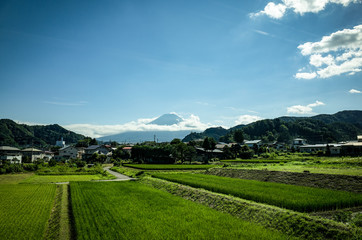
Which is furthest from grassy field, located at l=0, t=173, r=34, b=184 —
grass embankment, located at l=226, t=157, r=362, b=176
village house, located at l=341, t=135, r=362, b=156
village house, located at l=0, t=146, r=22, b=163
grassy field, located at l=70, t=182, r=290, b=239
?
village house, located at l=341, t=135, r=362, b=156

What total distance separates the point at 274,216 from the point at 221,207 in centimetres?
374

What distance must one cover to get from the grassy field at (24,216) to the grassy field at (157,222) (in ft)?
5.85

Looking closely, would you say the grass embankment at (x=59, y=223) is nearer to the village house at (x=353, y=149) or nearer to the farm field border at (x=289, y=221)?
the farm field border at (x=289, y=221)

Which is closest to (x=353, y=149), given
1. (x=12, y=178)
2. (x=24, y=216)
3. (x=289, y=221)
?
(x=289, y=221)

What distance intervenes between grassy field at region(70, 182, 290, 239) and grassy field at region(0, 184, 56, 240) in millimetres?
1784

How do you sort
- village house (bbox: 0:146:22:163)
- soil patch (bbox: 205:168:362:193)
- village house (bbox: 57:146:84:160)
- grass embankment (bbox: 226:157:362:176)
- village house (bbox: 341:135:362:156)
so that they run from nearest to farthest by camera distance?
1. soil patch (bbox: 205:168:362:193)
2. grass embankment (bbox: 226:157:362:176)
3. village house (bbox: 341:135:362:156)
4. village house (bbox: 0:146:22:163)
5. village house (bbox: 57:146:84:160)

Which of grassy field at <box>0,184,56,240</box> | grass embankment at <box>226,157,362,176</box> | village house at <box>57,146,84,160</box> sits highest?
village house at <box>57,146,84,160</box>

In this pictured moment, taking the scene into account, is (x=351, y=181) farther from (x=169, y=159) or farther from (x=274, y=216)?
(x=169, y=159)

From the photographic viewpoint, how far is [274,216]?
1138 cm

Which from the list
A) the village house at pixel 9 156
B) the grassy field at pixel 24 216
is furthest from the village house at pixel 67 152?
the grassy field at pixel 24 216

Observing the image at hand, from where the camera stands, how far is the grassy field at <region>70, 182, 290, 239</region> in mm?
9217

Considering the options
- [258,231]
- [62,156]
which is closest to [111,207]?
[258,231]

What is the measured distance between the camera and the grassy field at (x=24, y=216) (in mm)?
10134

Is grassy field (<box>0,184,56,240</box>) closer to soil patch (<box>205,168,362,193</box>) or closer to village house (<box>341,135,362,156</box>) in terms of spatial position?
soil patch (<box>205,168,362,193</box>)
